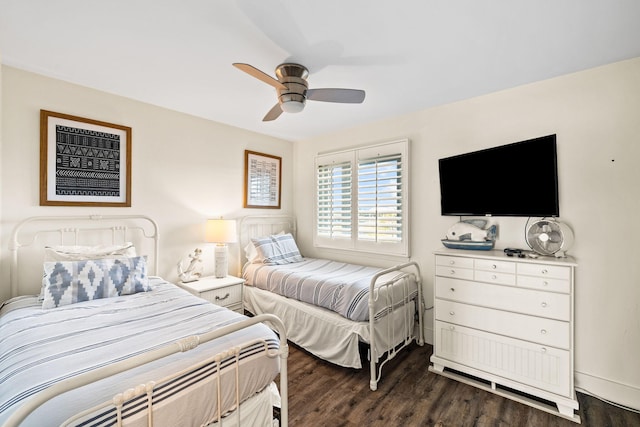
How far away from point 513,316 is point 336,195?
2.30 metres

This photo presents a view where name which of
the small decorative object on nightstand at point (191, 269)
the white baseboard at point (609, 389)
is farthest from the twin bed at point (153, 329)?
the white baseboard at point (609, 389)

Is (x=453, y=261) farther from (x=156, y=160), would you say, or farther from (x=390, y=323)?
(x=156, y=160)

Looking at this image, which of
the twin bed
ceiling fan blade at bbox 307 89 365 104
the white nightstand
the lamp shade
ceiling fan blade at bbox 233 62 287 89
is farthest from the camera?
the lamp shade

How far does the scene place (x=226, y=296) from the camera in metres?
2.93

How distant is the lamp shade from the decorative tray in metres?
2.23

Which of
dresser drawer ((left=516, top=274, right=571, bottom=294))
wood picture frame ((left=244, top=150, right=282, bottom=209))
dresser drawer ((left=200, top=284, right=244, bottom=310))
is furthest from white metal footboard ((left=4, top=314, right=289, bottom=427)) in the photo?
wood picture frame ((left=244, top=150, right=282, bottom=209))

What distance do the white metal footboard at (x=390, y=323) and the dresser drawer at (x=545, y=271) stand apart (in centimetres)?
88

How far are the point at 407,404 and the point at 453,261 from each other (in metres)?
1.17

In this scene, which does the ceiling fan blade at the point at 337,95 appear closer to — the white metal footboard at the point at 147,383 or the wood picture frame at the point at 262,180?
the white metal footboard at the point at 147,383

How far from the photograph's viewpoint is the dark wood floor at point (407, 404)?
1.87 metres

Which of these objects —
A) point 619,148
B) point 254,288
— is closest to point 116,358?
point 254,288

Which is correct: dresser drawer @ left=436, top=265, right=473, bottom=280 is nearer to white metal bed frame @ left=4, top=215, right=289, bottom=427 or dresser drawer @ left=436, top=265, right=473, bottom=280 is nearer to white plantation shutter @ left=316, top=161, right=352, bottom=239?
white plantation shutter @ left=316, top=161, right=352, bottom=239

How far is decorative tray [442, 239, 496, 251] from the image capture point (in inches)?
95.6

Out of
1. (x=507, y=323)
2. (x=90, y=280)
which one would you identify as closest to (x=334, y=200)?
(x=507, y=323)
